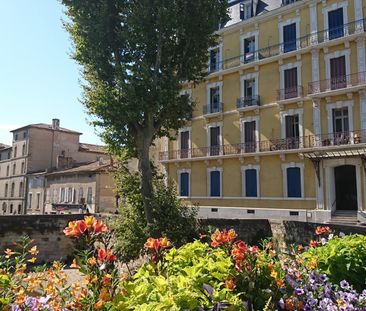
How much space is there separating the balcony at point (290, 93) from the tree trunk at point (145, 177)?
11.9m

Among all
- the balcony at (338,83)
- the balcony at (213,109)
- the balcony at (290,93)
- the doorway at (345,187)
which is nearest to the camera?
the balcony at (338,83)

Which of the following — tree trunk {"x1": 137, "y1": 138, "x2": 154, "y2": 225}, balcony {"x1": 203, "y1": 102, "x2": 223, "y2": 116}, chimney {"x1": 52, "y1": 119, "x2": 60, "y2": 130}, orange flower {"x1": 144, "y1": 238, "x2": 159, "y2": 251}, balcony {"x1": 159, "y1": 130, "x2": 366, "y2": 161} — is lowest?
orange flower {"x1": 144, "y1": 238, "x2": 159, "y2": 251}

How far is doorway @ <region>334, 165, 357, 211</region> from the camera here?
19.3m

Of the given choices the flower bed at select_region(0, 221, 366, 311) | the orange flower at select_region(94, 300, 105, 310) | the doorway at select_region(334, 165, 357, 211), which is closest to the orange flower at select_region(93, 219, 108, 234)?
the flower bed at select_region(0, 221, 366, 311)

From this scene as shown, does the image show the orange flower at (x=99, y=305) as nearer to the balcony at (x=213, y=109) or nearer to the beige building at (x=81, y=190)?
the balcony at (x=213, y=109)

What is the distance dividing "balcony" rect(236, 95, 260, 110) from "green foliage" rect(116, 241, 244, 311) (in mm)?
20673

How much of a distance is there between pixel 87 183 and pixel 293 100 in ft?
67.0

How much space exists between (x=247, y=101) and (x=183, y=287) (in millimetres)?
21830

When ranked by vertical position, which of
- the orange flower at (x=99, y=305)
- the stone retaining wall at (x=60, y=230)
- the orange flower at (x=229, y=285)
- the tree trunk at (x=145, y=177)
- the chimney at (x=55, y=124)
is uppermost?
the chimney at (x=55, y=124)


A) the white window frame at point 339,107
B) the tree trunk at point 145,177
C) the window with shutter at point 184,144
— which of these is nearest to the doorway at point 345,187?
the white window frame at point 339,107

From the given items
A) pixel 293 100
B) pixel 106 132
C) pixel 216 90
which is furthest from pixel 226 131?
pixel 106 132

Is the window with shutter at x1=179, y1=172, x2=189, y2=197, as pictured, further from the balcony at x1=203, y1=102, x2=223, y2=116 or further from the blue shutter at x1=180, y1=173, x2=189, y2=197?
the balcony at x1=203, y1=102, x2=223, y2=116

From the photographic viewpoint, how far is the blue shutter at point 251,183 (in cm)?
2250

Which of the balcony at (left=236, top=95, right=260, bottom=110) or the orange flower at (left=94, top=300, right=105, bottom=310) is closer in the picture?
the orange flower at (left=94, top=300, right=105, bottom=310)
